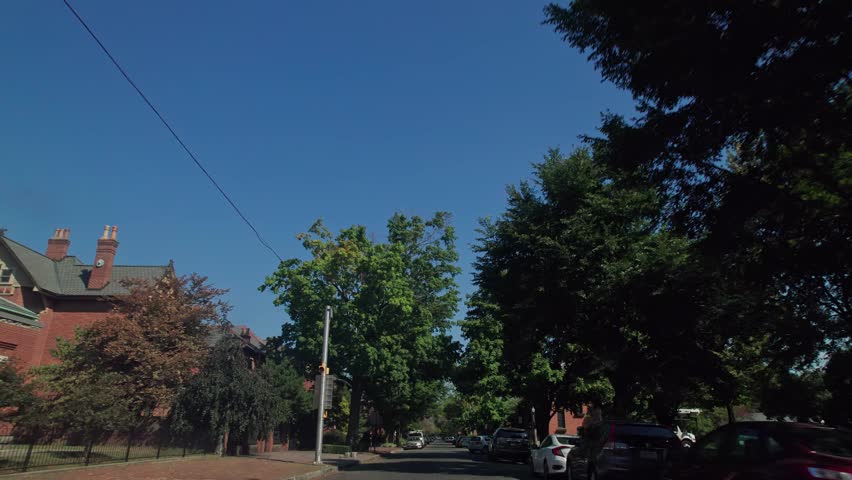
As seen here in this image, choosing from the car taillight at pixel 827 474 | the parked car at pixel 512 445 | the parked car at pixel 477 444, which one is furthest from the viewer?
the parked car at pixel 477 444

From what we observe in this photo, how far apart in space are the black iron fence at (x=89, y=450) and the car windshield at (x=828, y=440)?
15651mm

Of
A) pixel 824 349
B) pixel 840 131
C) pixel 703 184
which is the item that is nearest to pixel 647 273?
pixel 824 349

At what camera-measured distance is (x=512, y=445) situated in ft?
87.9

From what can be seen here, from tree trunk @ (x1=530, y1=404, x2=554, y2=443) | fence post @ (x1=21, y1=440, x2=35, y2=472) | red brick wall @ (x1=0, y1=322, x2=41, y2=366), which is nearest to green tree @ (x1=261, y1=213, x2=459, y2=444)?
tree trunk @ (x1=530, y1=404, x2=554, y2=443)

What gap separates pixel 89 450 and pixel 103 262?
23.6 meters

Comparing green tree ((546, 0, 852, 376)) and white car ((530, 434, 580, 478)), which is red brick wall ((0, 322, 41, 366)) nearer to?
white car ((530, 434, 580, 478))

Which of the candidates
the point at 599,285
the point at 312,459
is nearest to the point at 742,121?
the point at 599,285

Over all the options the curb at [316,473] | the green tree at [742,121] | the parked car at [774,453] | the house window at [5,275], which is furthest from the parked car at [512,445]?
the house window at [5,275]

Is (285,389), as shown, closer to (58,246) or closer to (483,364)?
(483,364)

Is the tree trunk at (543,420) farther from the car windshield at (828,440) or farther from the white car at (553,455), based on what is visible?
the car windshield at (828,440)

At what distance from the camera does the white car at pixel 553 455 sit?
15.0m

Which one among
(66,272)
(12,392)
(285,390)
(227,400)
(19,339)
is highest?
(66,272)

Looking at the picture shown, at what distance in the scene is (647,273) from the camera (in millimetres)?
17578

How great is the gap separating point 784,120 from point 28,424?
1732 centimetres
